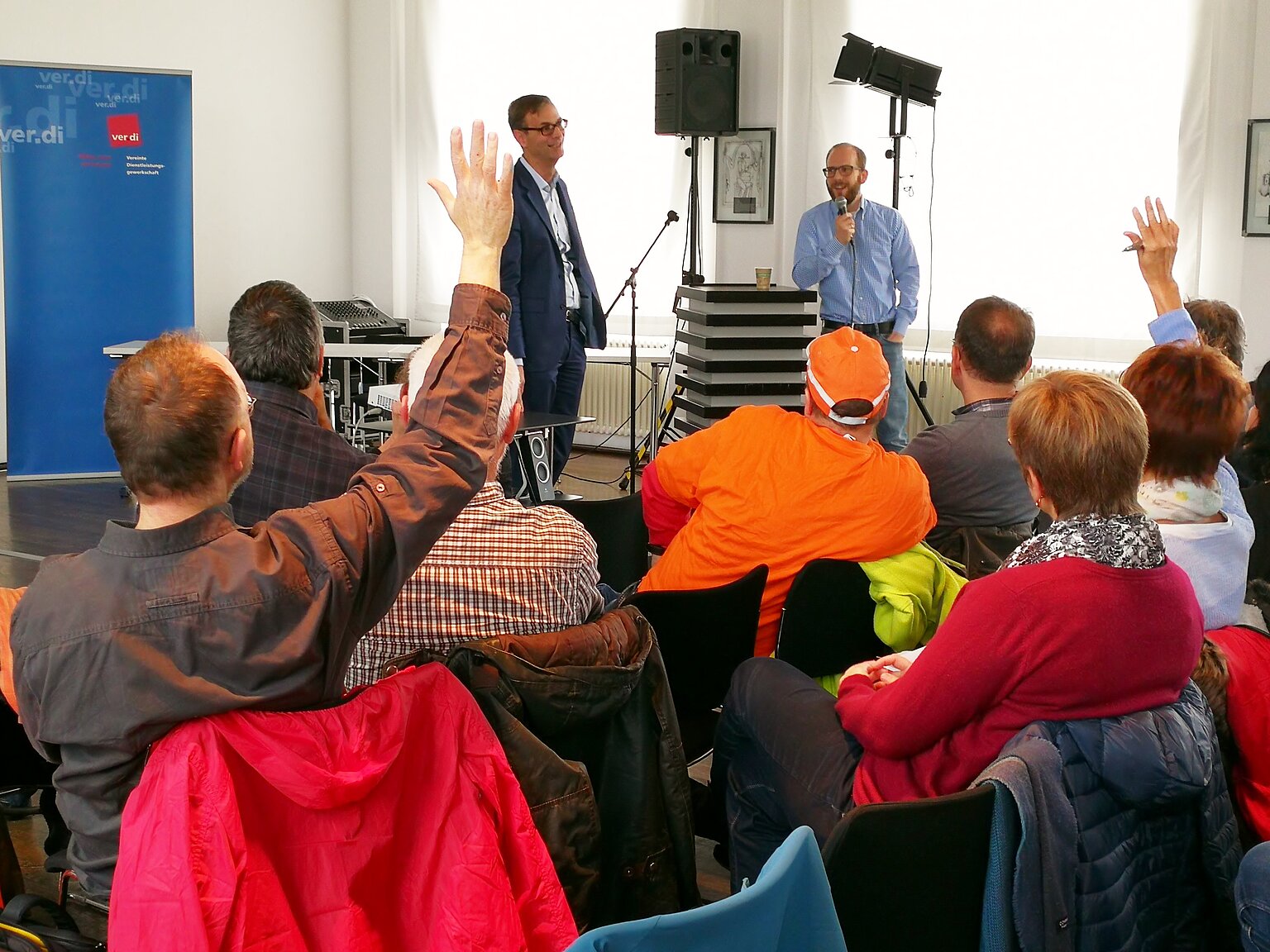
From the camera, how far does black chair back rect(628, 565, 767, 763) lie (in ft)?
7.80

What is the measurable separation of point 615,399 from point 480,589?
6393 millimetres

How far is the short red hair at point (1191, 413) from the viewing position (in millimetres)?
2156

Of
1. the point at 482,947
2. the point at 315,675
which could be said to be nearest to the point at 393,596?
the point at 315,675

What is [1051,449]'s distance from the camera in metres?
1.80

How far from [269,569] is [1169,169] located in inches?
238

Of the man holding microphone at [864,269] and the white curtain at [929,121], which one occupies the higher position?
the white curtain at [929,121]

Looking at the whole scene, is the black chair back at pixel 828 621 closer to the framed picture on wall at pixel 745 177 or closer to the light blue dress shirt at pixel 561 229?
the light blue dress shirt at pixel 561 229

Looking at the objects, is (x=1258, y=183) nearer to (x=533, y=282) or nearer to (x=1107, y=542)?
(x=533, y=282)

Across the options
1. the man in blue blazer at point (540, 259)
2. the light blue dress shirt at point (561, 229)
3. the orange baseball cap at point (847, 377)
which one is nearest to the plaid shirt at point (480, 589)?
the orange baseball cap at point (847, 377)

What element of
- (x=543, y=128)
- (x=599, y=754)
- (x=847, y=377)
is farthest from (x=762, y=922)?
(x=543, y=128)

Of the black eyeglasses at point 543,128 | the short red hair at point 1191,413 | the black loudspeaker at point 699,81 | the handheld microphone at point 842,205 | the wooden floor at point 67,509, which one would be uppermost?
the black loudspeaker at point 699,81

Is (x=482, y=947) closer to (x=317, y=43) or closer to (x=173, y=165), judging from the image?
(x=173, y=165)

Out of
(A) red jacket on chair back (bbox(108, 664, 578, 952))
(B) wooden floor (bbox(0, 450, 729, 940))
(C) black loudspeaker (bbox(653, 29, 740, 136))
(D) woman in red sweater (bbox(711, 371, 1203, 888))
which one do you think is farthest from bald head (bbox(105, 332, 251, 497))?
(C) black loudspeaker (bbox(653, 29, 740, 136))

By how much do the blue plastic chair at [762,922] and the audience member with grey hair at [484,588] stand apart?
3.04ft
